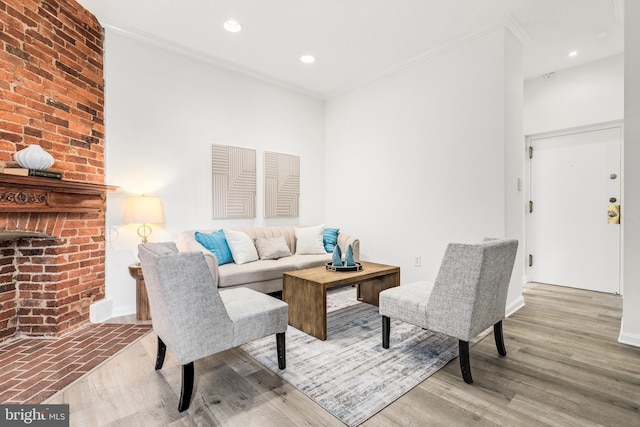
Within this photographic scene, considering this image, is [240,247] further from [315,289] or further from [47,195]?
[47,195]

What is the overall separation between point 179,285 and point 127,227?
6.72 feet

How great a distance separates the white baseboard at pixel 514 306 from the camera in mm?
3168

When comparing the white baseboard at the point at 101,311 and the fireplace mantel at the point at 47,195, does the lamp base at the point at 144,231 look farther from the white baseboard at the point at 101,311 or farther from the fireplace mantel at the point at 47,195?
the white baseboard at the point at 101,311

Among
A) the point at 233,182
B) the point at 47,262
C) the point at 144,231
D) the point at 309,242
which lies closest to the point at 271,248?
the point at 309,242

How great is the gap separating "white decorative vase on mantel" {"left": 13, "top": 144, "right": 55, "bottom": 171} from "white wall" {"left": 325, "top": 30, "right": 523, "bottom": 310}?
339cm

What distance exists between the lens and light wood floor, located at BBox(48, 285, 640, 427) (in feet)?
5.22

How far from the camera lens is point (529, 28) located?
3186mm

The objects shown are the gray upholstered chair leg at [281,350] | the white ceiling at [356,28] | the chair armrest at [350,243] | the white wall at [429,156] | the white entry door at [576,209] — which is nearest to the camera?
the gray upholstered chair leg at [281,350]

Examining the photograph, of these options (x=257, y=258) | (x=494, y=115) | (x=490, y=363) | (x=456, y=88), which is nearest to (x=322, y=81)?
(x=456, y=88)

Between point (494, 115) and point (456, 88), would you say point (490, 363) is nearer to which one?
point (494, 115)

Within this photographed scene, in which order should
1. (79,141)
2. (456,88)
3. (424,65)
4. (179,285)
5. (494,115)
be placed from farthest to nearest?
1. (424,65)
2. (456,88)
3. (494,115)
4. (79,141)
5. (179,285)

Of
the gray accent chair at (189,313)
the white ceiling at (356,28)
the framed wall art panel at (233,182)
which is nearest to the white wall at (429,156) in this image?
the white ceiling at (356,28)

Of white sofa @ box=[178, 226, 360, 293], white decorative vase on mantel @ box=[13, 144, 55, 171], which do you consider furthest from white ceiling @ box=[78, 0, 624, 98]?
white sofa @ box=[178, 226, 360, 293]

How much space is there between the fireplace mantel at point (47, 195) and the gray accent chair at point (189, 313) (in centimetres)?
123
